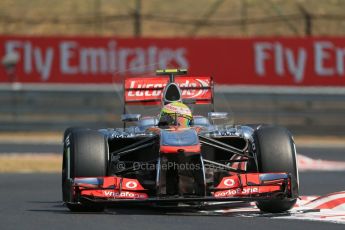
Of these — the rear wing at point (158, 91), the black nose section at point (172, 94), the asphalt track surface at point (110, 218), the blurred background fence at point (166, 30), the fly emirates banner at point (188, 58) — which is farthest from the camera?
the fly emirates banner at point (188, 58)

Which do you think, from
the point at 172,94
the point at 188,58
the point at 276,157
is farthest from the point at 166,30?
the point at 276,157

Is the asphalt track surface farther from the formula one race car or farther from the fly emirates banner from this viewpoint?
the fly emirates banner

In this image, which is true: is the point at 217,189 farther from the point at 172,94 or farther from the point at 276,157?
the point at 172,94

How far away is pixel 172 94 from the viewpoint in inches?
456

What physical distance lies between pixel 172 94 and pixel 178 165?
2.27 m

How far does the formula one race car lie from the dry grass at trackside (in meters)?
5.73

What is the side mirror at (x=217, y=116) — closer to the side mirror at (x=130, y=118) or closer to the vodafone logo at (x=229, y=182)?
the side mirror at (x=130, y=118)

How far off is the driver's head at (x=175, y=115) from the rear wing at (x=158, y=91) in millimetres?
894

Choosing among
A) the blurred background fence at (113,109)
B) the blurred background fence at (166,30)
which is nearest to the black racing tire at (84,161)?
the blurred background fence at (113,109)

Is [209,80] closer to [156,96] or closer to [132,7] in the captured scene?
[156,96]

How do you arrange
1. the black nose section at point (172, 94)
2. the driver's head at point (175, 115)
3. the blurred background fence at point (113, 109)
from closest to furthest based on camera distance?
the driver's head at point (175, 115)
the black nose section at point (172, 94)
the blurred background fence at point (113, 109)

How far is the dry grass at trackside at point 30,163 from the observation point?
16.5 metres

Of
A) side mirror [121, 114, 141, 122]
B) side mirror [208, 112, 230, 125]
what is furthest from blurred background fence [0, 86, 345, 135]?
side mirror [121, 114, 141, 122]

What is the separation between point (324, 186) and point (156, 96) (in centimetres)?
300
